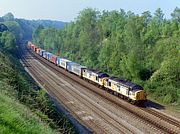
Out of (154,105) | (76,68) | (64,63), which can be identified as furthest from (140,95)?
(64,63)

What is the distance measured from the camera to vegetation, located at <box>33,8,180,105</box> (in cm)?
4947

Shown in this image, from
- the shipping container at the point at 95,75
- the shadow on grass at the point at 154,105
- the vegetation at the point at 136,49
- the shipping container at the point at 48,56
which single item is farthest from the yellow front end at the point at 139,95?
the shipping container at the point at 48,56

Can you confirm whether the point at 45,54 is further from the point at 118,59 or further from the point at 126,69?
the point at 126,69

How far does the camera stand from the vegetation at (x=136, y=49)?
162 feet

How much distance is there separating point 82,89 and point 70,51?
7185 centimetres

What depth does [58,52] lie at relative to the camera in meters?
147

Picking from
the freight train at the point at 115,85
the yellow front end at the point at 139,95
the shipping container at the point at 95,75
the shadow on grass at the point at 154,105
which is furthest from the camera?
the shipping container at the point at 95,75

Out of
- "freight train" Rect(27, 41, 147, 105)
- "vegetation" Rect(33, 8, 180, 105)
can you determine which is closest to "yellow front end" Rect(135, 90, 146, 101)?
"freight train" Rect(27, 41, 147, 105)

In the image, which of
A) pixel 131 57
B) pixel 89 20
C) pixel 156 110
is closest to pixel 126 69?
pixel 131 57

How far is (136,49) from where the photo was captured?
6650 centimetres

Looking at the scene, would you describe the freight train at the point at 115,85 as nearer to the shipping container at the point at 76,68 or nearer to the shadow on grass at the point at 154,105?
the shipping container at the point at 76,68

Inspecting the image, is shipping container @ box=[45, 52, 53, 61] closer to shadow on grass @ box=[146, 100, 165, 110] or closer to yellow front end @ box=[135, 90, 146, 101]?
shadow on grass @ box=[146, 100, 165, 110]

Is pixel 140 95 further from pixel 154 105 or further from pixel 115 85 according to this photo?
pixel 115 85

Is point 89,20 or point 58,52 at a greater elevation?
point 89,20
